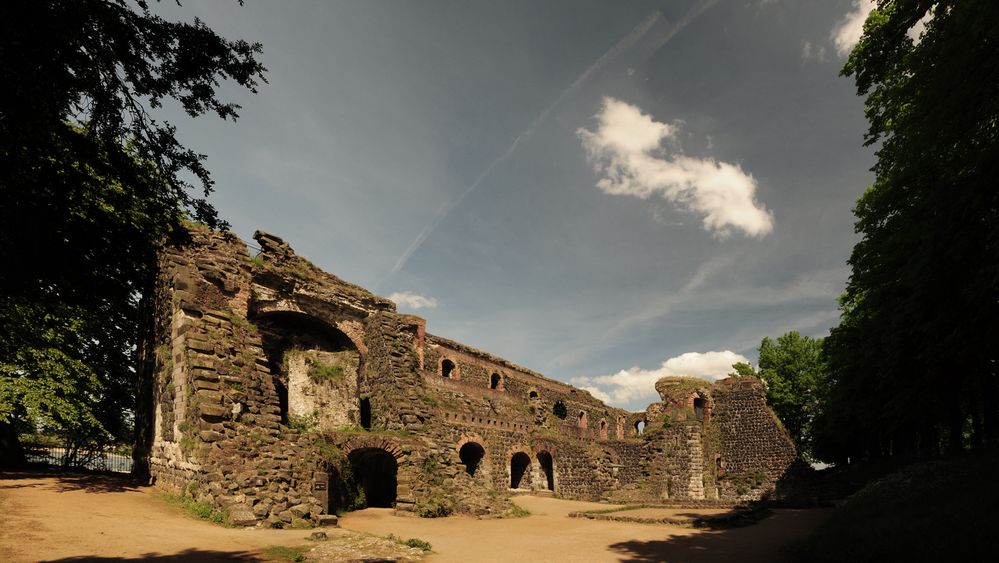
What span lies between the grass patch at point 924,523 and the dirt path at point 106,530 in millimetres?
7454

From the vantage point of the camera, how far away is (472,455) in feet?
79.9

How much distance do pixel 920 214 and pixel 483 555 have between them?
9.82 meters

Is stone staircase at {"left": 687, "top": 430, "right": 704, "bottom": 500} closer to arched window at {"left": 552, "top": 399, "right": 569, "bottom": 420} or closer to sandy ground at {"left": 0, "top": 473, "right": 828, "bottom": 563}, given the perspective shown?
arched window at {"left": 552, "top": 399, "right": 569, "bottom": 420}

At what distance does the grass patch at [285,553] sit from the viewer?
7.53 m

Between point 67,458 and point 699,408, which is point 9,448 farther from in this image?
point 699,408

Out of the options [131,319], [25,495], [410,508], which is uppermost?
[131,319]

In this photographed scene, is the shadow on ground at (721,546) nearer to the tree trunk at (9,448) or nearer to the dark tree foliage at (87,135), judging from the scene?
the dark tree foliage at (87,135)

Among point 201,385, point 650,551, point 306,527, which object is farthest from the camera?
point 201,385

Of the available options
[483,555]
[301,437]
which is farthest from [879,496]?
[301,437]

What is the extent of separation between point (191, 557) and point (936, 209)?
12110 millimetres

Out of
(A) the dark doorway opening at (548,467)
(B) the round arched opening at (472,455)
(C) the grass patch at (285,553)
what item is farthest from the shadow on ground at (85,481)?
(A) the dark doorway opening at (548,467)

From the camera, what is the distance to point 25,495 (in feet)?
30.0

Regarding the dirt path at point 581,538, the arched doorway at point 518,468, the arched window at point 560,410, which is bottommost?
the arched doorway at point 518,468

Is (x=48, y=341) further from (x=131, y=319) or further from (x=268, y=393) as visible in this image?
(x=268, y=393)
